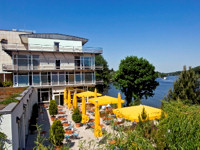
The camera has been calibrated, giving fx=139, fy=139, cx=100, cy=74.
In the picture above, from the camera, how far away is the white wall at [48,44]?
2327 cm

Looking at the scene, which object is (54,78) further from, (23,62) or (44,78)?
(23,62)

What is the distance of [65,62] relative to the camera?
2453 cm

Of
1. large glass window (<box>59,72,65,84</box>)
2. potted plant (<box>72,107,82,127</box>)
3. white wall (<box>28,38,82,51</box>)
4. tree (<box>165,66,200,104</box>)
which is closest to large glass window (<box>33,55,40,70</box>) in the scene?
white wall (<box>28,38,82,51</box>)

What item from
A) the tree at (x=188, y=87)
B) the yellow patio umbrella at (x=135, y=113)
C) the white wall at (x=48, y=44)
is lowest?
the yellow patio umbrella at (x=135, y=113)

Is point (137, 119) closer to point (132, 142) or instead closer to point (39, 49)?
point (132, 142)

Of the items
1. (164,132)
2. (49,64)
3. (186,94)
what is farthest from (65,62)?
(164,132)

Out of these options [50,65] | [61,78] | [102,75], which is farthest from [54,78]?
[102,75]

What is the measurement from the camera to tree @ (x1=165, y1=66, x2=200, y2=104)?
51.3ft

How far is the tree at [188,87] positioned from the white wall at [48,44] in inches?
686

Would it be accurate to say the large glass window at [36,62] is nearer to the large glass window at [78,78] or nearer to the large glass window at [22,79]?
the large glass window at [22,79]

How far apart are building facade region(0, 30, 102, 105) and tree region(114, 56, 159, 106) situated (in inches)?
257

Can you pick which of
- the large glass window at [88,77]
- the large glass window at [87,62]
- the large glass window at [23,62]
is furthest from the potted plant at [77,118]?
the large glass window at [23,62]

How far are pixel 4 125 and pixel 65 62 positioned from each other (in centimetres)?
2019

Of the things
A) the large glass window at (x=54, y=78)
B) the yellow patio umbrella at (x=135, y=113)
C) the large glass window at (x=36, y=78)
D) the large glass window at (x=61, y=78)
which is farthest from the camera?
the large glass window at (x=61, y=78)
